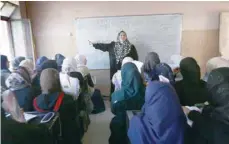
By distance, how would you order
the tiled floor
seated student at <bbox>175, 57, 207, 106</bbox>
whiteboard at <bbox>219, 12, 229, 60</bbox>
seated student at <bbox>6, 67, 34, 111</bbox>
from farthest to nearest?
whiteboard at <bbox>219, 12, 229, 60</bbox> → the tiled floor → seated student at <bbox>175, 57, 207, 106</bbox> → seated student at <bbox>6, 67, 34, 111</bbox>

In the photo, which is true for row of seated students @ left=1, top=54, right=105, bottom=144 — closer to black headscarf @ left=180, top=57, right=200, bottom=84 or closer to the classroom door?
black headscarf @ left=180, top=57, right=200, bottom=84

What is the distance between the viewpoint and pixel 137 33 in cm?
429

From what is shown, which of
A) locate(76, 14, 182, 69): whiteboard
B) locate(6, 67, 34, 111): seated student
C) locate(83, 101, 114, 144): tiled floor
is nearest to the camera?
locate(6, 67, 34, 111): seated student

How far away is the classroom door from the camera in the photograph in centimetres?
400

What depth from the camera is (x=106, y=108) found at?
3.87m

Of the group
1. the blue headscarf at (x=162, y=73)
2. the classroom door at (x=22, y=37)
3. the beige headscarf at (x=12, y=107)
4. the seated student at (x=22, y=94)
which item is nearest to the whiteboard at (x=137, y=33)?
the classroom door at (x=22, y=37)

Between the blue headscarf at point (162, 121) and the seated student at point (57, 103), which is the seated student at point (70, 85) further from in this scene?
the blue headscarf at point (162, 121)

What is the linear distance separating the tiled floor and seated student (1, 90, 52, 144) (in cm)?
123

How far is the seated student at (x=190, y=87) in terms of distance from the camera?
77.0 inches

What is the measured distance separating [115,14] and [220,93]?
327 centimetres

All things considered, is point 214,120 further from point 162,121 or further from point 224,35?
point 224,35

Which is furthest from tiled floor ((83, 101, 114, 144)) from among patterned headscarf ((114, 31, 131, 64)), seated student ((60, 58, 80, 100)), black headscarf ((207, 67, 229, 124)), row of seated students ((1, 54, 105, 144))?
black headscarf ((207, 67, 229, 124))

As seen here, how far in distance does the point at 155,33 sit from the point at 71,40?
6.04 feet

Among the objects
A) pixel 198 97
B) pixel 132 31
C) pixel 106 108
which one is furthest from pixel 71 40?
pixel 198 97
